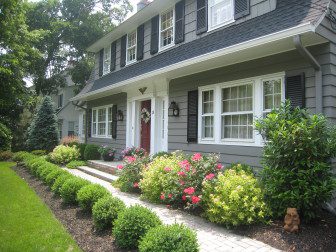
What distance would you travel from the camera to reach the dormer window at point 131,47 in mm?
11945

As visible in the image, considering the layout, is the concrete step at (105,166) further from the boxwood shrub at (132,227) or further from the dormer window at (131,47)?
the boxwood shrub at (132,227)

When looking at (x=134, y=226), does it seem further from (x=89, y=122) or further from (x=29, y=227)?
(x=89, y=122)

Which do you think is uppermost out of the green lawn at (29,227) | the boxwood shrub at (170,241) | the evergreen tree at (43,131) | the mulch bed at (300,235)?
the evergreen tree at (43,131)

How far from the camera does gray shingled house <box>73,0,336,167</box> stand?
5395 millimetres

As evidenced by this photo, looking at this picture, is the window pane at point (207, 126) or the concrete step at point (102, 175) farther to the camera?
the concrete step at point (102, 175)

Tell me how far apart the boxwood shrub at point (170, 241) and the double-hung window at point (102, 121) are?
33.4ft

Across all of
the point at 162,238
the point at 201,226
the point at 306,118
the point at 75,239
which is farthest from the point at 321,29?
the point at 75,239

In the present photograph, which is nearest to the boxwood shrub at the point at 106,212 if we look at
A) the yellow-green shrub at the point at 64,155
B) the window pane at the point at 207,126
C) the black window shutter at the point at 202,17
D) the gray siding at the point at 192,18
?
the window pane at the point at 207,126

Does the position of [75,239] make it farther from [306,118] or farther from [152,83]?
[152,83]

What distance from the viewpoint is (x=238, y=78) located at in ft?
22.4

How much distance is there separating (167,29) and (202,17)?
1864 mm

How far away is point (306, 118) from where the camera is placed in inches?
184

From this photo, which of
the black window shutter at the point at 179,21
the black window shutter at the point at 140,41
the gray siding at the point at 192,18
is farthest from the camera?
the black window shutter at the point at 140,41

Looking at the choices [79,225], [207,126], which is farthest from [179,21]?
[79,225]
